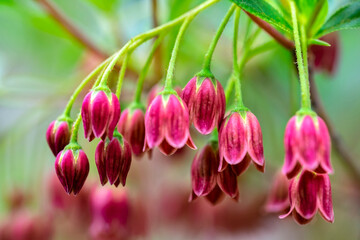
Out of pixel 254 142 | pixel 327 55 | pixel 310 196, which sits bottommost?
pixel 310 196

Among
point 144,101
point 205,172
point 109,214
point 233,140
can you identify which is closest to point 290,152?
point 233,140

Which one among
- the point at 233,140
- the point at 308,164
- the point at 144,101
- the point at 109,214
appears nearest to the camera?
the point at 308,164

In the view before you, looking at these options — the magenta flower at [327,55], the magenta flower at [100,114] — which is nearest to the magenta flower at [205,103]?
the magenta flower at [100,114]

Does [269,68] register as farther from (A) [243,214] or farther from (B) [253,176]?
(A) [243,214]

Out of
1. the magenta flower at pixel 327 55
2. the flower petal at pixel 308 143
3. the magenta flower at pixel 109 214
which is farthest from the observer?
the magenta flower at pixel 327 55

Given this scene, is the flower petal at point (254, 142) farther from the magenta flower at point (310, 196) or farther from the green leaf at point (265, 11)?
the green leaf at point (265, 11)

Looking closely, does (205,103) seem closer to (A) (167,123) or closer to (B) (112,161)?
(A) (167,123)
